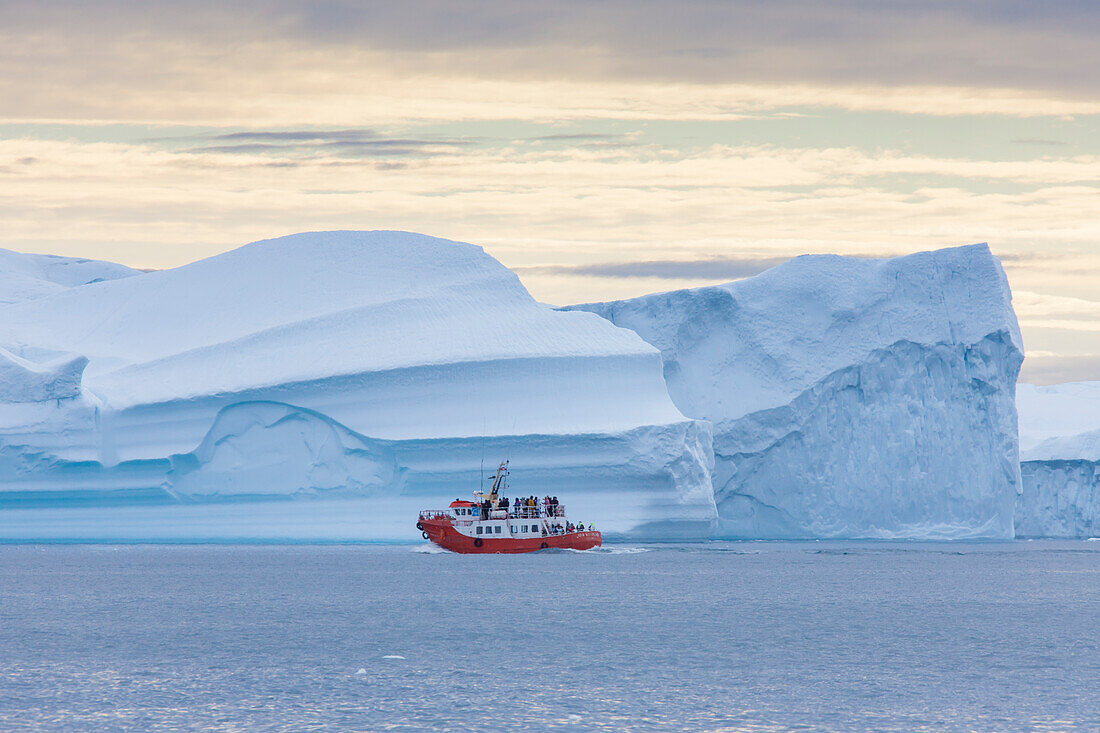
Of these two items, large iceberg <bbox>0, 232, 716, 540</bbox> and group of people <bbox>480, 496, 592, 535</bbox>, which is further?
large iceberg <bbox>0, 232, 716, 540</bbox>

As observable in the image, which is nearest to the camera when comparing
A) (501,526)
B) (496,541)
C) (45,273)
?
(501,526)

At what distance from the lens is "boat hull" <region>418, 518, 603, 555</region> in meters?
34.5

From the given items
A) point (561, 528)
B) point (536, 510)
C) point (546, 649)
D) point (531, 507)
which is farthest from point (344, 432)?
point (546, 649)

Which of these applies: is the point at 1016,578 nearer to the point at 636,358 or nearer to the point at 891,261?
the point at 636,358

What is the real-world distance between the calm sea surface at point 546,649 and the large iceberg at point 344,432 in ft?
16.1

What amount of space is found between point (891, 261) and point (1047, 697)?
102ft

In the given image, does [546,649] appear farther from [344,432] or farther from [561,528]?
[344,432]

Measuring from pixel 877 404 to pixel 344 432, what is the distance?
16508mm

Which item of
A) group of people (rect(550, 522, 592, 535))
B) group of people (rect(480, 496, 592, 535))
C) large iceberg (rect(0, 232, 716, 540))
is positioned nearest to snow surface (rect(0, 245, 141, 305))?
large iceberg (rect(0, 232, 716, 540))

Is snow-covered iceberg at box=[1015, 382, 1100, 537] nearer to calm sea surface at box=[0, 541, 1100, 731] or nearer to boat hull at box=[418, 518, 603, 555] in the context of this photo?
calm sea surface at box=[0, 541, 1100, 731]

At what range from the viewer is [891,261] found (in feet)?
144

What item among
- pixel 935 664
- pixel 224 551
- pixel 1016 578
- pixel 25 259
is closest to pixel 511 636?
pixel 935 664

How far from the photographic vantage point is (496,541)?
35.7 meters

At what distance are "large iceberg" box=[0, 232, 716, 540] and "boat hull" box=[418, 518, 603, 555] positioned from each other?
4.35ft
